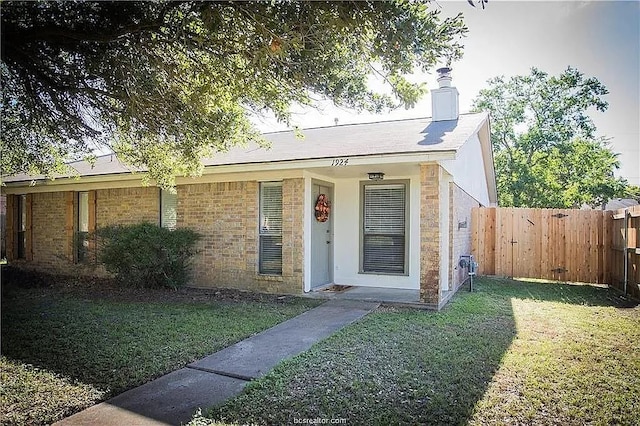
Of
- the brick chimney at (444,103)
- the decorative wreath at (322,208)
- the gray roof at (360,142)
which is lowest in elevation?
the decorative wreath at (322,208)

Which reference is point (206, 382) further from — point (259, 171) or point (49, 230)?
point (49, 230)

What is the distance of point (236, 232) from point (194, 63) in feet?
15.4

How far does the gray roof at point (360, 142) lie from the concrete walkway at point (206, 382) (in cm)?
323

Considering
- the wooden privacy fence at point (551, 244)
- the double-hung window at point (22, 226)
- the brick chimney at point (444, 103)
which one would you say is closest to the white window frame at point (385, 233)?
the brick chimney at point (444, 103)

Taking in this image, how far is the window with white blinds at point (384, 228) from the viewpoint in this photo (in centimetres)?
934

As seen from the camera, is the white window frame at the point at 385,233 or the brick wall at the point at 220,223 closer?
the brick wall at the point at 220,223

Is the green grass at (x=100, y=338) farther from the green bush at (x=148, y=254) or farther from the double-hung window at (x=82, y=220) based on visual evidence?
the double-hung window at (x=82, y=220)

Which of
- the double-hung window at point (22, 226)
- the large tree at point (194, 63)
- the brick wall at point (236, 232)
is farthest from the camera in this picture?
the double-hung window at point (22, 226)

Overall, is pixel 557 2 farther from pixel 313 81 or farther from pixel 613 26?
pixel 313 81

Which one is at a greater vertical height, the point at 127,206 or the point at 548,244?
the point at 127,206

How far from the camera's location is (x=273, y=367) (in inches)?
175

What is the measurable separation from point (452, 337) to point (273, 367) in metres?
2.51

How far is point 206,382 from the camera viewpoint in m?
4.07

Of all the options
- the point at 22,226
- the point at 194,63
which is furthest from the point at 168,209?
the point at 22,226
